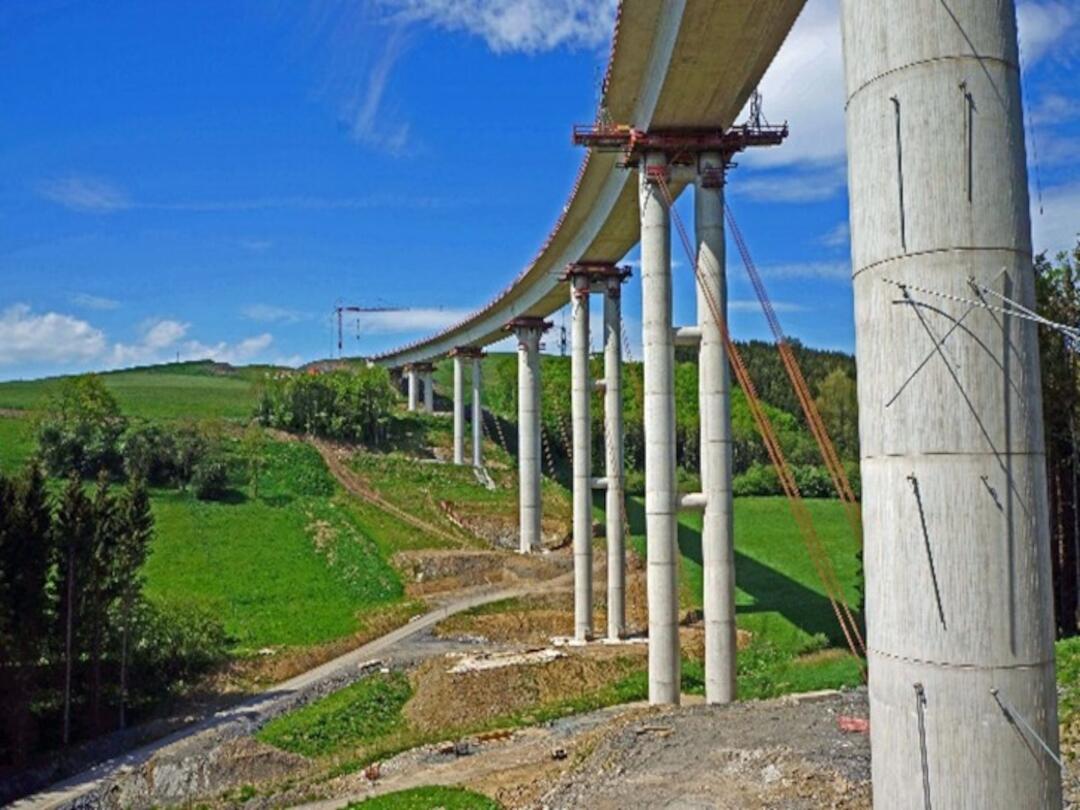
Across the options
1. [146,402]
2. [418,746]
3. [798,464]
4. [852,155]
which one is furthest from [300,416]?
[852,155]

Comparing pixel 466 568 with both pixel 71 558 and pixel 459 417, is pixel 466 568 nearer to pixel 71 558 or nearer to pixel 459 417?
pixel 71 558

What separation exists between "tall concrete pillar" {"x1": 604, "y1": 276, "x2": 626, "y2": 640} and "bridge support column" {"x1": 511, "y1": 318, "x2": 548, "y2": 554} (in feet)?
51.4

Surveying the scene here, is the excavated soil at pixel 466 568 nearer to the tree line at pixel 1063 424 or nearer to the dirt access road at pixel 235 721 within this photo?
the dirt access road at pixel 235 721

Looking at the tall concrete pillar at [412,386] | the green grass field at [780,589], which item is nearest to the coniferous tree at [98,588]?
the green grass field at [780,589]

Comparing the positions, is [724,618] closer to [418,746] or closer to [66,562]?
[418,746]

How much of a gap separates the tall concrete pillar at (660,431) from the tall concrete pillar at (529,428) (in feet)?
94.9

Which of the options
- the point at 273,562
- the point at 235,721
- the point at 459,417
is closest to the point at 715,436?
the point at 235,721

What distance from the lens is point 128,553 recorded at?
35.7 m

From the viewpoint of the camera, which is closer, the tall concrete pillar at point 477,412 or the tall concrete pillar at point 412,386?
the tall concrete pillar at point 477,412

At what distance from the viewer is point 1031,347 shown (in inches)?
351

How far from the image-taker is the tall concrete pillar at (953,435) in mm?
8516

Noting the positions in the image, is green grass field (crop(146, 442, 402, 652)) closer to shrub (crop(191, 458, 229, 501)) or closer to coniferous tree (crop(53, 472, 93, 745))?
shrub (crop(191, 458, 229, 501))

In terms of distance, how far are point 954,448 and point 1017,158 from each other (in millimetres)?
2843

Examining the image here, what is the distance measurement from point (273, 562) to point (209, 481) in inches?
638
